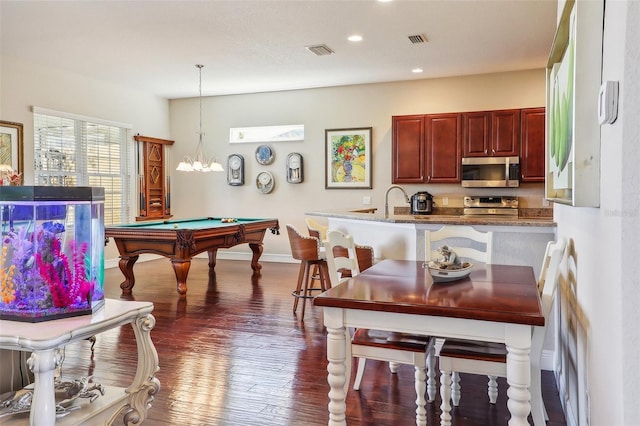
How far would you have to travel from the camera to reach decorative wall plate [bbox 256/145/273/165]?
25.6ft

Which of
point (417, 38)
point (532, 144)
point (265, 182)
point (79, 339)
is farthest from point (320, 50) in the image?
point (79, 339)

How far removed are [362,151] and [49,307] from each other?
5.95 metres

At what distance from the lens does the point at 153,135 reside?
810cm

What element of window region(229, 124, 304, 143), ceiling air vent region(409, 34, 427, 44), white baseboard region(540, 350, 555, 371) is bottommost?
white baseboard region(540, 350, 555, 371)

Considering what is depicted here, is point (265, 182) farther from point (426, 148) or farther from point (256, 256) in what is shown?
point (426, 148)

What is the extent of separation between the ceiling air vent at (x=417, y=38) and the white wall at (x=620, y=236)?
153 inches

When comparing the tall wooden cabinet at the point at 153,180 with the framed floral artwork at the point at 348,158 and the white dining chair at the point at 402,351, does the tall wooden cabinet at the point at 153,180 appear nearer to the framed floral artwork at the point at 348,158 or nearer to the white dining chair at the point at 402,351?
the framed floral artwork at the point at 348,158

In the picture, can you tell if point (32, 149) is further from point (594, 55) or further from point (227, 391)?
point (594, 55)

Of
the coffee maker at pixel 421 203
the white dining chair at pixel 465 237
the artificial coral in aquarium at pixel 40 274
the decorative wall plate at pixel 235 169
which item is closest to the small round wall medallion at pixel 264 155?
the decorative wall plate at pixel 235 169

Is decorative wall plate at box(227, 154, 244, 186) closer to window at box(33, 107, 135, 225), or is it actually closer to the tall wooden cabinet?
the tall wooden cabinet

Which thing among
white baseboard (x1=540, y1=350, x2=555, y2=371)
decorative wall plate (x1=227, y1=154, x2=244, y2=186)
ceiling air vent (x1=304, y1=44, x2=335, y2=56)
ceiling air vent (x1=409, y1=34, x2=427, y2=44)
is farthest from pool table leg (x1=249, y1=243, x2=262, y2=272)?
white baseboard (x1=540, y1=350, x2=555, y2=371)

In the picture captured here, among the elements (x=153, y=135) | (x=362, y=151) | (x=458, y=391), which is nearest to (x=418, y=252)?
(x=458, y=391)

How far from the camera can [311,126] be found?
7547 mm

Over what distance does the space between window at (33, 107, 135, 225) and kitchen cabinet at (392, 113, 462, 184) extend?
13.6 ft
